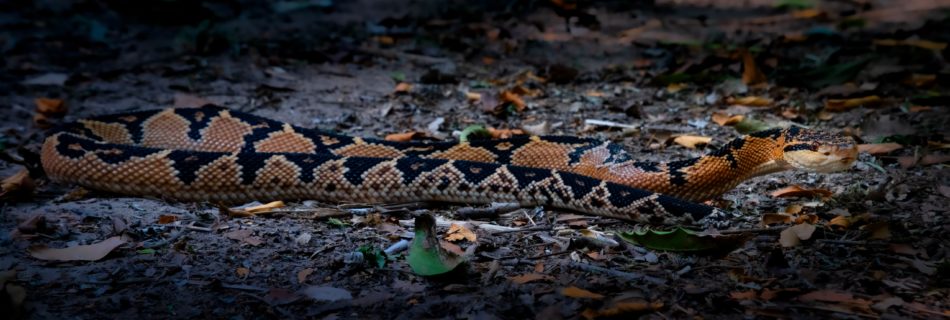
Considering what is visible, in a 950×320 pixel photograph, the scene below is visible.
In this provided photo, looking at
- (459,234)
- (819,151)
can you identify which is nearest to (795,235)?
(819,151)

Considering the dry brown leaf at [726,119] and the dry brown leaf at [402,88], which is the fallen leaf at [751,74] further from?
the dry brown leaf at [402,88]

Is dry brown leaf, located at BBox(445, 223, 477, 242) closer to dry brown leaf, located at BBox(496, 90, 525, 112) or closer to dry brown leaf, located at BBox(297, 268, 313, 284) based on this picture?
dry brown leaf, located at BBox(297, 268, 313, 284)

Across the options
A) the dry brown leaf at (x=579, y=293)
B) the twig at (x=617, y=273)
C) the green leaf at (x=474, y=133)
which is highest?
the dry brown leaf at (x=579, y=293)

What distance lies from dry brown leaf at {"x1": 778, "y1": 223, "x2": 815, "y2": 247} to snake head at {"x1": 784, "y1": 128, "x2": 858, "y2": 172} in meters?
1.17

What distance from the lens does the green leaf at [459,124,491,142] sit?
20.9ft

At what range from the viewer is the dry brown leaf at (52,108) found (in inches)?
276

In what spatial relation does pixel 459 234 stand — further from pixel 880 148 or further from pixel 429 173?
pixel 880 148

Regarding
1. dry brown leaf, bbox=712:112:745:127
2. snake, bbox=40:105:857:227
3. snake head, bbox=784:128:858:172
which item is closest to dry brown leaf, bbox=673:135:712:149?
dry brown leaf, bbox=712:112:745:127

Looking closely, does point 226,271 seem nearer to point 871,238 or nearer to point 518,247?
point 518,247

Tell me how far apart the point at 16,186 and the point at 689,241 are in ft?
13.1

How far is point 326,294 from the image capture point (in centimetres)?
342

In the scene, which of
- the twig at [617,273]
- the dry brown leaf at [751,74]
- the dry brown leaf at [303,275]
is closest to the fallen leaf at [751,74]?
the dry brown leaf at [751,74]

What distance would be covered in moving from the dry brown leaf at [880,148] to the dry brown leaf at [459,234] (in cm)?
302

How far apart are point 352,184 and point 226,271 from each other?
1.76 metres
